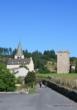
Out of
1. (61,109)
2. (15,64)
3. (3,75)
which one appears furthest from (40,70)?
(61,109)

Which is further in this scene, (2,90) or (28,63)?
(28,63)

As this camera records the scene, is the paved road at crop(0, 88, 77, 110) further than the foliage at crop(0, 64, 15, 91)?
No

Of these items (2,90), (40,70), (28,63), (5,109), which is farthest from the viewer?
(40,70)

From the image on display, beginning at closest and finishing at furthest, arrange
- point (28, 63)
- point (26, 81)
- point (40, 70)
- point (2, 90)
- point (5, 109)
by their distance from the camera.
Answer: point (5, 109), point (2, 90), point (26, 81), point (28, 63), point (40, 70)

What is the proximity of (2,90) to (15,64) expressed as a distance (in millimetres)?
117584

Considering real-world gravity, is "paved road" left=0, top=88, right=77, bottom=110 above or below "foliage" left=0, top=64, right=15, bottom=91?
below

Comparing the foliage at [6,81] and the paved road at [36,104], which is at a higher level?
the foliage at [6,81]

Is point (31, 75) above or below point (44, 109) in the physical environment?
above

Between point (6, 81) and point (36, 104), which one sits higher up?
point (6, 81)

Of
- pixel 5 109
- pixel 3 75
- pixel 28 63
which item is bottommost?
pixel 5 109

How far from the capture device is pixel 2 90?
190 feet

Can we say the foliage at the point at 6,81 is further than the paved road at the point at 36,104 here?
Yes

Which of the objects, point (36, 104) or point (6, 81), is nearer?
point (36, 104)

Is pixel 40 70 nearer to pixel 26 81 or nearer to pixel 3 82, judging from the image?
pixel 26 81
